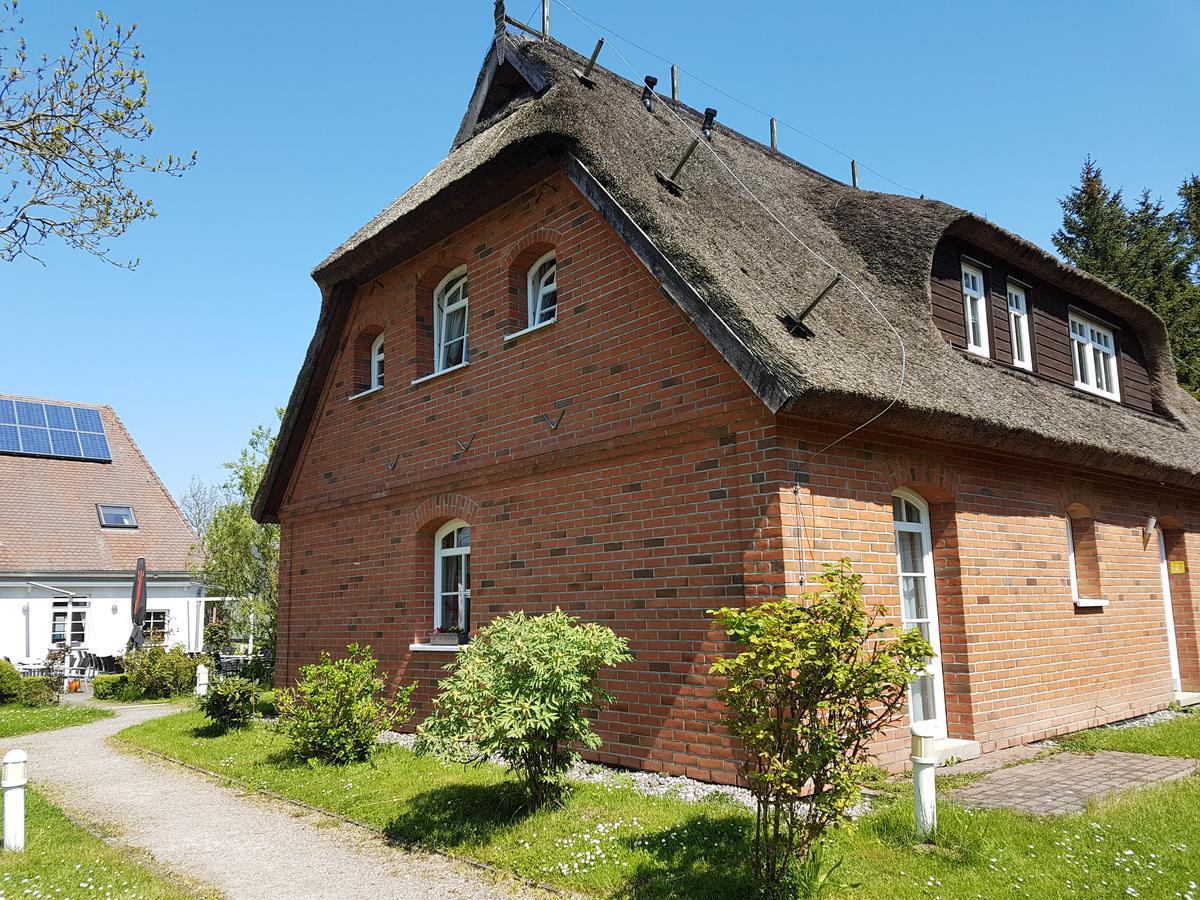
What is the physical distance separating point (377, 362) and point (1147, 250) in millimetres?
26209

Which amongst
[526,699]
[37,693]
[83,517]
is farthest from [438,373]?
[83,517]

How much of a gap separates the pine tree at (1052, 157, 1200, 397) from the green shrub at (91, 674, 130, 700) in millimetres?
27988

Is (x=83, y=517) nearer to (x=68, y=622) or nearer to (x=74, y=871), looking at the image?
(x=68, y=622)

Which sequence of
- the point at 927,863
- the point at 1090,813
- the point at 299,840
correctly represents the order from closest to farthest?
the point at 927,863, the point at 1090,813, the point at 299,840

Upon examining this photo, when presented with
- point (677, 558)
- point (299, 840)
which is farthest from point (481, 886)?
point (677, 558)

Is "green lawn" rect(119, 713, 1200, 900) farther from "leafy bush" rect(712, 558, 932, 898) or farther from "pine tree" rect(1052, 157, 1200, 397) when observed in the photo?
"pine tree" rect(1052, 157, 1200, 397)

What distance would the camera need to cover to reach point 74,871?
5488 millimetres

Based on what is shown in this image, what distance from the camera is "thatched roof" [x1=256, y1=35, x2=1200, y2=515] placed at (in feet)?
23.2

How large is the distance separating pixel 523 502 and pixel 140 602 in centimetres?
1445

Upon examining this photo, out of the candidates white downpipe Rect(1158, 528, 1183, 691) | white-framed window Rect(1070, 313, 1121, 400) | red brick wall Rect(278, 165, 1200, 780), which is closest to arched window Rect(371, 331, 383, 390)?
red brick wall Rect(278, 165, 1200, 780)

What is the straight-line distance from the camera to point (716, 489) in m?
7.21

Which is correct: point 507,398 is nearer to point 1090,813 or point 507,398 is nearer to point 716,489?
point 716,489

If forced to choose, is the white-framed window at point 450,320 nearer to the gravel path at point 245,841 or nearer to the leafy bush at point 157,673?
the gravel path at point 245,841

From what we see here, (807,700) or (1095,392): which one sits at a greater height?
(1095,392)
